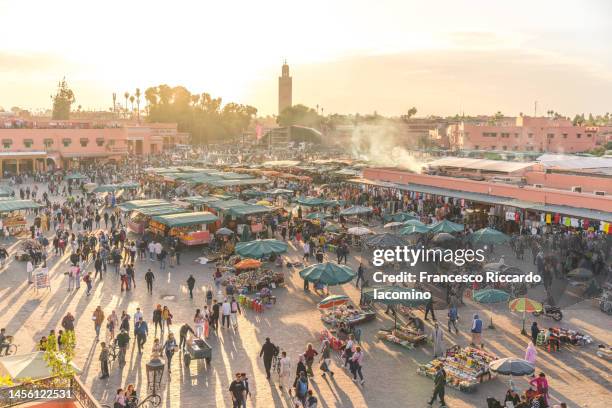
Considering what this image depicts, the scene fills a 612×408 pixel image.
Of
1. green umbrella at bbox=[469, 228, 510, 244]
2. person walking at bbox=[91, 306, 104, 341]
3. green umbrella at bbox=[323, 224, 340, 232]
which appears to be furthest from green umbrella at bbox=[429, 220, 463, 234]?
person walking at bbox=[91, 306, 104, 341]

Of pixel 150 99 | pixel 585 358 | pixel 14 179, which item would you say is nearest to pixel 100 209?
pixel 14 179

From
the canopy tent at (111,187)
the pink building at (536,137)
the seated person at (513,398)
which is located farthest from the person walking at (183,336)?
the pink building at (536,137)

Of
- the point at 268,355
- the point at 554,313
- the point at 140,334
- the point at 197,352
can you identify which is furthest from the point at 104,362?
the point at 554,313

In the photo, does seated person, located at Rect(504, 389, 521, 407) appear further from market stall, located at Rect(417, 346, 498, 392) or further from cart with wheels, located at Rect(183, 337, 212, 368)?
cart with wheels, located at Rect(183, 337, 212, 368)

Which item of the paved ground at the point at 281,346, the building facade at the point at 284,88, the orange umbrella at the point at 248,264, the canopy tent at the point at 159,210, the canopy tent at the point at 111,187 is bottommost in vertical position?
the paved ground at the point at 281,346

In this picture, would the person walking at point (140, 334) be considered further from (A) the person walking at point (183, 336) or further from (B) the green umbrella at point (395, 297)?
(B) the green umbrella at point (395, 297)

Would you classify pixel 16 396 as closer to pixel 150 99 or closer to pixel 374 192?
pixel 374 192

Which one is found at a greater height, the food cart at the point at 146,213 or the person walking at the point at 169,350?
the food cart at the point at 146,213
